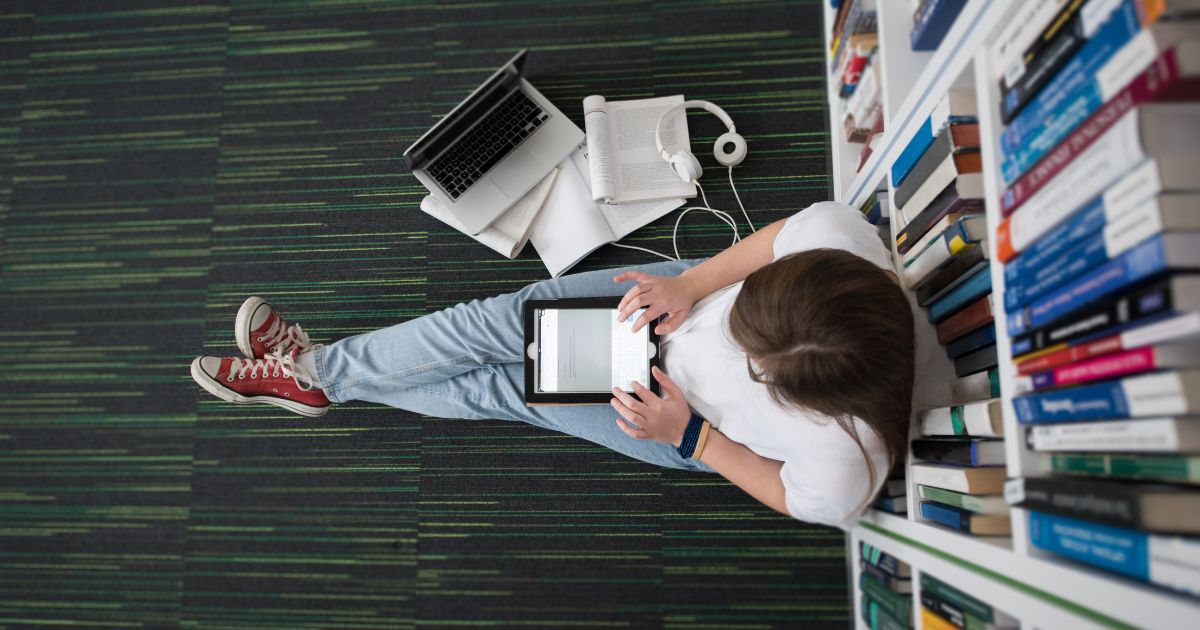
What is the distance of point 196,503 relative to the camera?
165 cm

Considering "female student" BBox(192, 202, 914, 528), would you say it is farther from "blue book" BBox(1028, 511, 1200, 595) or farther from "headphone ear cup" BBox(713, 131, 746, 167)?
"headphone ear cup" BBox(713, 131, 746, 167)

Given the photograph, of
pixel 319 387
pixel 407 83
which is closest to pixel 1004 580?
pixel 319 387

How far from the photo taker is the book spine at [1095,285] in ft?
1.84

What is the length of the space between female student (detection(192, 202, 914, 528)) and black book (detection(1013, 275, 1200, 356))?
184 mm

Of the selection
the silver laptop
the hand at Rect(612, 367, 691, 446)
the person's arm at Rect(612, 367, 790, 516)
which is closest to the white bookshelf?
the person's arm at Rect(612, 367, 790, 516)

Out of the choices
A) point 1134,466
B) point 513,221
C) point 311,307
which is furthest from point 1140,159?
point 311,307

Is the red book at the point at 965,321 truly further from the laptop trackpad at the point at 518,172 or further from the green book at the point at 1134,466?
the laptop trackpad at the point at 518,172

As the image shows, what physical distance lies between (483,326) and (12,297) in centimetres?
140

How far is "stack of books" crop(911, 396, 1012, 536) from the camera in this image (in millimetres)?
829

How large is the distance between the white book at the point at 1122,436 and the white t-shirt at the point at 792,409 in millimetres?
268

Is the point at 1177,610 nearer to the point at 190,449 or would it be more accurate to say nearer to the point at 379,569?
the point at 379,569

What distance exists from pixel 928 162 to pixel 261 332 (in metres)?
1.41

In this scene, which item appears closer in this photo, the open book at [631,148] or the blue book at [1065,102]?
the blue book at [1065,102]

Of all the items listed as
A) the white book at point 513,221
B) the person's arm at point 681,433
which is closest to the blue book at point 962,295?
the person's arm at point 681,433
